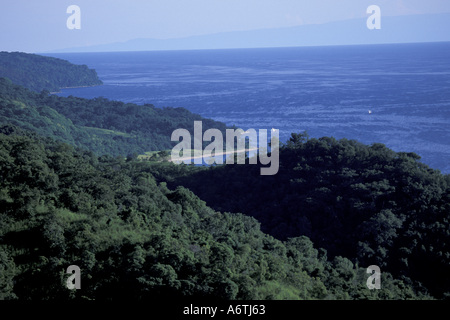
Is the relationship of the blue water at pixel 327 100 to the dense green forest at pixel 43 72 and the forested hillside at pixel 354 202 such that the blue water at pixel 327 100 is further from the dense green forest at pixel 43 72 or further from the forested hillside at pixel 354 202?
the forested hillside at pixel 354 202

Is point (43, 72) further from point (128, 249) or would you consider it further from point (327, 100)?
point (128, 249)

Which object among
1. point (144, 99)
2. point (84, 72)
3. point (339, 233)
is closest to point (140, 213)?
point (339, 233)

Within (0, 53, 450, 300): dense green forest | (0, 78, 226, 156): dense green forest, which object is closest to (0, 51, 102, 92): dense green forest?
(0, 78, 226, 156): dense green forest

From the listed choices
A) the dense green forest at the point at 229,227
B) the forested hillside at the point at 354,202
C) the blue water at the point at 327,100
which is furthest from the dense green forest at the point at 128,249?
the blue water at the point at 327,100

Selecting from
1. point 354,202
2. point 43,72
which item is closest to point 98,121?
point 354,202
